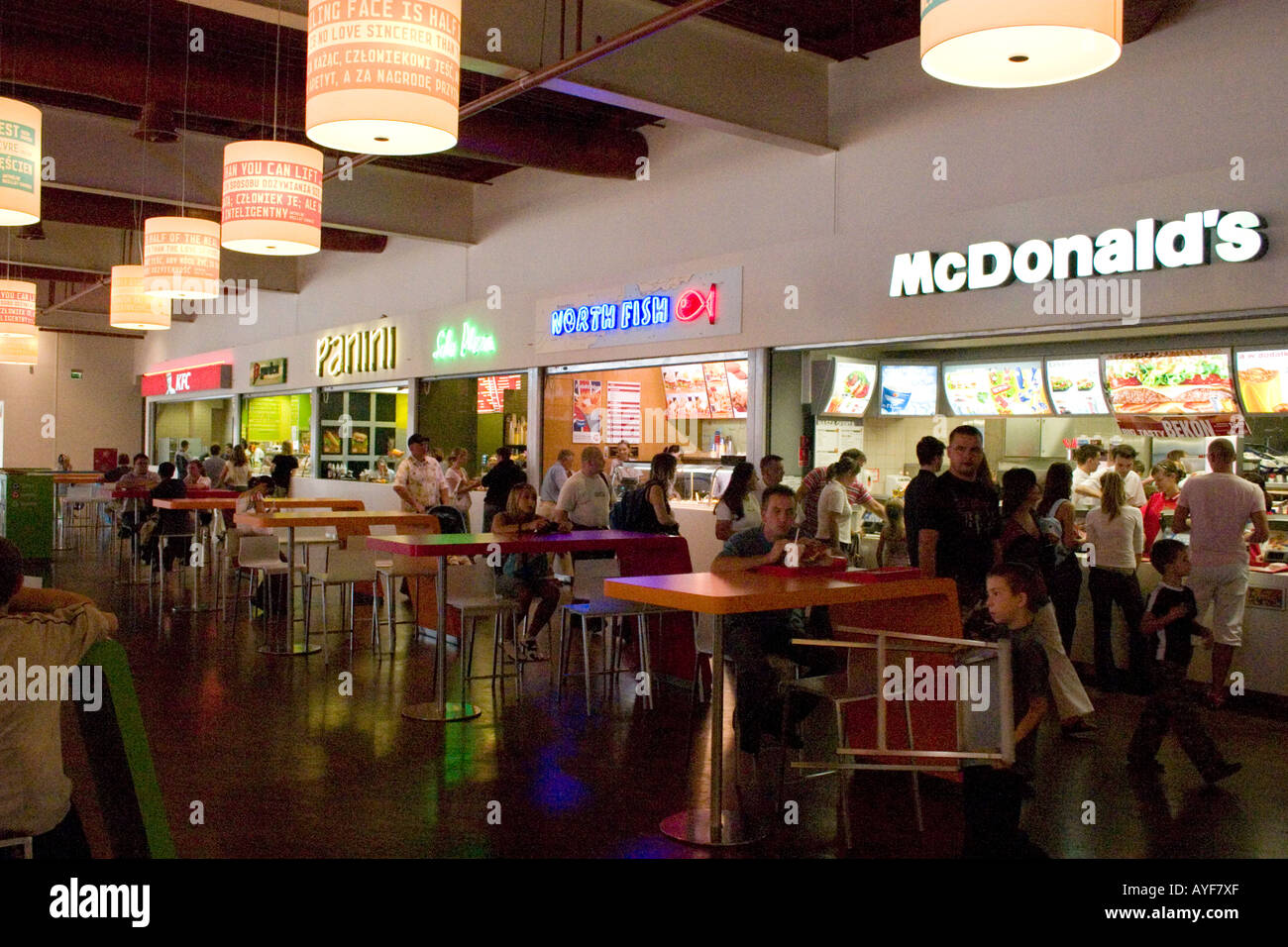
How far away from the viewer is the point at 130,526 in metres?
13.2

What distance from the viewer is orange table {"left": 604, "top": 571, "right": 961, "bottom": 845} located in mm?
4176

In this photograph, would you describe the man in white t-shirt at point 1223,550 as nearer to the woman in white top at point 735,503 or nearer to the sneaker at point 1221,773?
the sneaker at point 1221,773

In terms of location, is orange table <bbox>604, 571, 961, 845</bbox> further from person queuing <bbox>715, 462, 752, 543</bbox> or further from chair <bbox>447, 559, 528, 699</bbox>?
person queuing <bbox>715, 462, 752, 543</bbox>

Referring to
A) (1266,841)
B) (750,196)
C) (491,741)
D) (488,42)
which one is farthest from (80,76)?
(1266,841)

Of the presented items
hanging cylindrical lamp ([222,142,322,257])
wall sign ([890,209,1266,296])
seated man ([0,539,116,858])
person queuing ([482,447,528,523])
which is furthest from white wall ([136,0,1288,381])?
seated man ([0,539,116,858])

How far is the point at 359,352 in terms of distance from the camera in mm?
15297

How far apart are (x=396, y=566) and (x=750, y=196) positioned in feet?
14.3

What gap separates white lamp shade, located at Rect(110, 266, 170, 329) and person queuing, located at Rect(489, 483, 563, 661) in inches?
178

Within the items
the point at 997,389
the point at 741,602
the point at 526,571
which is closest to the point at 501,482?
the point at 526,571

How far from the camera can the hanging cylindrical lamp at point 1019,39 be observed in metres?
3.09

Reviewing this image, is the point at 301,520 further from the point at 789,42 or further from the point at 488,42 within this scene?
the point at 789,42

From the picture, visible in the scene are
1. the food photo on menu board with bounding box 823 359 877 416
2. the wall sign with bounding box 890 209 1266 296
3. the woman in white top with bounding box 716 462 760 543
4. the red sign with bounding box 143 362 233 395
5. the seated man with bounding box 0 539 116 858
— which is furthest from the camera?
the red sign with bounding box 143 362 233 395

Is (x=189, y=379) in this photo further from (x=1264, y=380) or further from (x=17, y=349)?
(x=1264, y=380)

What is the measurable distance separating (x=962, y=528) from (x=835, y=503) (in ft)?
9.52
